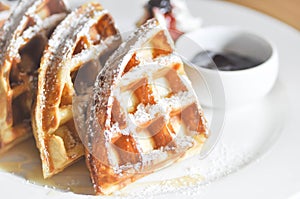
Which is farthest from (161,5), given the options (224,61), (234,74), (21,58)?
(21,58)

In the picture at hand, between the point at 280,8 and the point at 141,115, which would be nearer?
the point at 141,115

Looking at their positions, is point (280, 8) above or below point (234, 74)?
below

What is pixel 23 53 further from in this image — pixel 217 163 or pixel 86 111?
pixel 217 163

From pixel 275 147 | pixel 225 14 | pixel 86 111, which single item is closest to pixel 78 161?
pixel 86 111

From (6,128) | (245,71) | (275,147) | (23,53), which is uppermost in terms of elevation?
(23,53)

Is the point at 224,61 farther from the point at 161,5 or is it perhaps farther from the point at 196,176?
the point at 196,176

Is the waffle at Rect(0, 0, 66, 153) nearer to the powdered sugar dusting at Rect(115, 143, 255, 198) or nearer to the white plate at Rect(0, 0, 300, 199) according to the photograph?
the white plate at Rect(0, 0, 300, 199)
